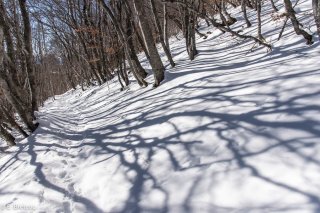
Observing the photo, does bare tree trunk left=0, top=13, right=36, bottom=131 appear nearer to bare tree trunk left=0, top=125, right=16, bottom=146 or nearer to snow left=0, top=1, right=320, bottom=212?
bare tree trunk left=0, top=125, right=16, bottom=146

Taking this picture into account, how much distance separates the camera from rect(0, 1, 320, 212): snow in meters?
3.12

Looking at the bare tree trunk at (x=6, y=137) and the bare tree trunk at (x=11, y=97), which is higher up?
the bare tree trunk at (x=11, y=97)

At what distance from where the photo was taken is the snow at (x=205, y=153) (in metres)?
3.12

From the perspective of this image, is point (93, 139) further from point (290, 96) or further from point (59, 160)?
point (290, 96)

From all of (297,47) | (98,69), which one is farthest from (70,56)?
(297,47)

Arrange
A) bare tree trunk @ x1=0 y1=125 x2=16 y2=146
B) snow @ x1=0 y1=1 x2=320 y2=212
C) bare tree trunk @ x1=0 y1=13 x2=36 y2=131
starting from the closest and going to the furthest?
snow @ x1=0 y1=1 x2=320 y2=212
bare tree trunk @ x1=0 y1=13 x2=36 y2=131
bare tree trunk @ x1=0 y1=125 x2=16 y2=146

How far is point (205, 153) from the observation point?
158 inches

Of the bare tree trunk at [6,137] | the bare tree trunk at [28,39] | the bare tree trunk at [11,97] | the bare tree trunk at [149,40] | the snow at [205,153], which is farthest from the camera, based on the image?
the bare tree trunk at [28,39]

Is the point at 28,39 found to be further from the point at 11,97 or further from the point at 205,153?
the point at 205,153

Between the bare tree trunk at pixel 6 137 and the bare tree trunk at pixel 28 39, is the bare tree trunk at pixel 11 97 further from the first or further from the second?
the bare tree trunk at pixel 28 39

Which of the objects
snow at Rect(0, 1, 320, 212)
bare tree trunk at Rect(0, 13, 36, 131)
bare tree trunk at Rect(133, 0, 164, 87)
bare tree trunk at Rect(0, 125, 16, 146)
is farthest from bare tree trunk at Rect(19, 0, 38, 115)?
snow at Rect(0, 1, 320, 212)

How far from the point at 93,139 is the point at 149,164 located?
2928 millimetres

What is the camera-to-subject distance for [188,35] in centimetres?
1012

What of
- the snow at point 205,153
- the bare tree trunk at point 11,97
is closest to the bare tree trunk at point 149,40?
the snow at point 205,153
